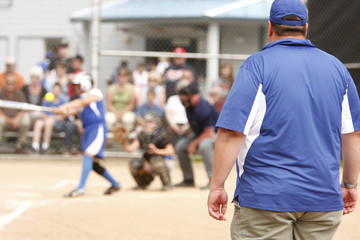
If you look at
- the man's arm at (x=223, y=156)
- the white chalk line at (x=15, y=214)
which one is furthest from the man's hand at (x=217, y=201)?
the white chalk line at (x=15, y=214)

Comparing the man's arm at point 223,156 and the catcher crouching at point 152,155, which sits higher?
the man's arm at point 223,156

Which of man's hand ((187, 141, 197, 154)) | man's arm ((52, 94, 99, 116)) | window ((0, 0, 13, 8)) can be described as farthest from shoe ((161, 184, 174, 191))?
window ((0, 0, 13, 8))

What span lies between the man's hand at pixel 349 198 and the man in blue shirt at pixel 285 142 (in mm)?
387

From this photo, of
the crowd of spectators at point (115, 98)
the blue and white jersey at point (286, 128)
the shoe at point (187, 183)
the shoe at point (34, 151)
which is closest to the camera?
the blue and white jersey at point (286, 128)

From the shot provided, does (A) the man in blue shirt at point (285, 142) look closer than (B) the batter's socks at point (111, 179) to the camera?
Yes

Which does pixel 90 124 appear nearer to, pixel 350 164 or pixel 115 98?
pixel 115 98

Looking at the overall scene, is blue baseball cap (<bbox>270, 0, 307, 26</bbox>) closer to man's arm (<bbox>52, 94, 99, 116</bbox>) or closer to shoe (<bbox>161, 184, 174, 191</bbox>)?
man's arm (<bbox>52, 94, 99, 116</bbox>)

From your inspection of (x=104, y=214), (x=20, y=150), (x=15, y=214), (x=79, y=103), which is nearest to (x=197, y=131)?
(x=79, y=103)

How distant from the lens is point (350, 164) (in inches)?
129

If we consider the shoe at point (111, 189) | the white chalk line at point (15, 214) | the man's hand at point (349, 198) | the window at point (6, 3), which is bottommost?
the shoe at point (111, 189)

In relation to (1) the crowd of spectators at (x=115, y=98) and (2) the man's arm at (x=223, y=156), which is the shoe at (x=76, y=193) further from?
(2) the man's arm at (x=223, y=156)

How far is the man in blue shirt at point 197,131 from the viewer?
9234mm

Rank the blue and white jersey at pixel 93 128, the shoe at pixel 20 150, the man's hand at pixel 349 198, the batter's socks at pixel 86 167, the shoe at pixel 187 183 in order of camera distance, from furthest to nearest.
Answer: the shoe at pixel 20 150
the shoe at pixel 187 183
the blue and white jersey at pixel 93 128
the batter's socks at pixel 86 167
the man's hand at pixel 349 198

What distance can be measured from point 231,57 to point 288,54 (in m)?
9.27
